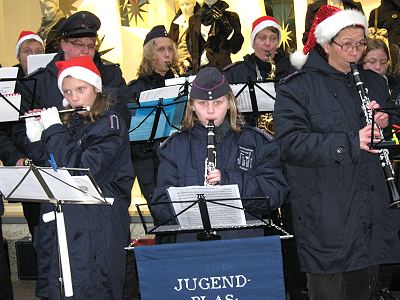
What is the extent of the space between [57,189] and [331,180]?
1393 millimetres

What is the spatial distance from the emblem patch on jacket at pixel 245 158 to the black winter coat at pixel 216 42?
4433 mm

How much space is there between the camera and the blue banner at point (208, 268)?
11.8ft

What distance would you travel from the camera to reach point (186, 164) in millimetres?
4125

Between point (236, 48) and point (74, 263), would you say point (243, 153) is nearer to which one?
point (74, 263)

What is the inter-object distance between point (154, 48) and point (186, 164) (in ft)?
8.61

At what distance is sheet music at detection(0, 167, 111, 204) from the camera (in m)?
3.87

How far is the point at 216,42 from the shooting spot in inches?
335

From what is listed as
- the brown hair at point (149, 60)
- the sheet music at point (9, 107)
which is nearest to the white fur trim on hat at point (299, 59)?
the sheet music at point (9, 107)

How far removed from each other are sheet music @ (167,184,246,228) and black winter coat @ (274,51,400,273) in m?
0.61

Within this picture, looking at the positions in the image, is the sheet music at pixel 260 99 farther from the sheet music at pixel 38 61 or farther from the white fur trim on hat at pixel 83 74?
the sheet music at pixel 38 61

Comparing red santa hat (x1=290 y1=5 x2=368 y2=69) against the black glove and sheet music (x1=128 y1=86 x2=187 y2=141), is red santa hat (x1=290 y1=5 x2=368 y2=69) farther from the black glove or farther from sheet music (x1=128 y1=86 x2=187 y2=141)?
the black glove

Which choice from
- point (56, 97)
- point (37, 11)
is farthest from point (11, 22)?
point (56, 97)

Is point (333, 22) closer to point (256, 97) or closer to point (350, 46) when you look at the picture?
point (350, 46)

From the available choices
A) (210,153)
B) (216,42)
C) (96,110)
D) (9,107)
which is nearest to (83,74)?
(96,110)
